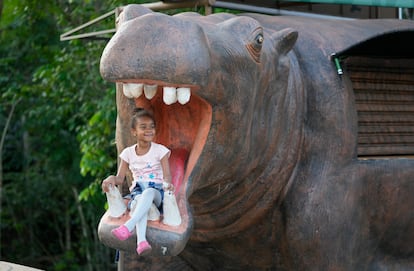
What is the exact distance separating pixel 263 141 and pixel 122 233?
751 mm

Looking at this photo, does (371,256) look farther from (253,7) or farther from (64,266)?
(64,266)

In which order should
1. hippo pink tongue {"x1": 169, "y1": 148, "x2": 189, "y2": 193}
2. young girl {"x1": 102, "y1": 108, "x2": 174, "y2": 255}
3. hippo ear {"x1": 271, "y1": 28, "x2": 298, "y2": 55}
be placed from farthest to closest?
hippo ear {"x1": 271, "y1": 28, "x2": 298, "y2": 55} < hippo pink tongue {"x1": 169, "y1": 148, "x2": 189, "y2": 193} < young girl {"x1": 102, "y1": 108, "x2": 174, "y2": 255}

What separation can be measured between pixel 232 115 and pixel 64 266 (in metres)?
A: 8.53

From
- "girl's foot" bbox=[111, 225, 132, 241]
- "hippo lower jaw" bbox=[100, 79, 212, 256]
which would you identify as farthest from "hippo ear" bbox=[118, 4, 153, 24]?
"girl's foot" bbox=[111, 225, 132, 241]

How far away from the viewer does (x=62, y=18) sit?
8.62 metres

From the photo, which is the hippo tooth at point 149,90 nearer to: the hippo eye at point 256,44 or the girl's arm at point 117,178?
the girl's arm at point 117,178

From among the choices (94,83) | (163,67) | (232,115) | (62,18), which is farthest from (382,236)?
(62,18)

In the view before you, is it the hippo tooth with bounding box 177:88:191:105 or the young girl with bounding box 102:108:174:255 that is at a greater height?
the hippo tooth with bounding box 177:88:191:105

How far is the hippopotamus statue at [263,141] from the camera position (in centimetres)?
265

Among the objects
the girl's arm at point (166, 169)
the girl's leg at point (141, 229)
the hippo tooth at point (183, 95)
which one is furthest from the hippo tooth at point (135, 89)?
the girl's leg at point (141, 229)

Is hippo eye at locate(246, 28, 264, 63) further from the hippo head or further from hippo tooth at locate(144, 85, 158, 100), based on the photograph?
hippo tooth at locate(144, 85, 158, 100)

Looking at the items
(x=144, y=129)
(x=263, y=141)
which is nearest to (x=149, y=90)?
(x=144, y=129)

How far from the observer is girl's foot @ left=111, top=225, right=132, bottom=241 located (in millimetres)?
2594

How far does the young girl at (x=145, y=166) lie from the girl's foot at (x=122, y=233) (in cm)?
3
